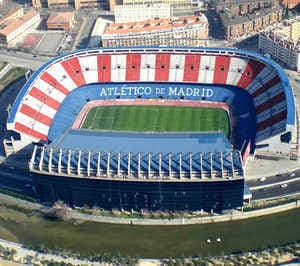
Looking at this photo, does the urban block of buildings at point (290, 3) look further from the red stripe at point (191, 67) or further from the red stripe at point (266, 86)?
the red stripe at point (266, 86)

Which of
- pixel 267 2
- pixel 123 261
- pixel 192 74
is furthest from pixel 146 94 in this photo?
pixel 267 2

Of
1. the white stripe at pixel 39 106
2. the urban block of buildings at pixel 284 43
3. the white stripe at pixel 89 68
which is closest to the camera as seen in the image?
the white stripe at pixel 39 106

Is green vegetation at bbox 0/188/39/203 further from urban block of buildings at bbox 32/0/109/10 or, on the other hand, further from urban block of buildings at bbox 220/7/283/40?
urban block of buildings at bbox 32/0/109/10

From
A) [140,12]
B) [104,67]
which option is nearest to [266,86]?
[104,67]

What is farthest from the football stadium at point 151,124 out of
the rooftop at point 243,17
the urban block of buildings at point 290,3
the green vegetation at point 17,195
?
the urban block of buildings at point 290,3

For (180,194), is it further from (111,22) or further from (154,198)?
(111,22)

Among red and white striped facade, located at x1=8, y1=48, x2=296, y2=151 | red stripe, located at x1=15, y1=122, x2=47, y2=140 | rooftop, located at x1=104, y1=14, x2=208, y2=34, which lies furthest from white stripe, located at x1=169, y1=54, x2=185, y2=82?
red stripe, located at x1=15, y1=122, x2=47, y2=140

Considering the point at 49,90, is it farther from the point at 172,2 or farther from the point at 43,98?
the point at 172,2
